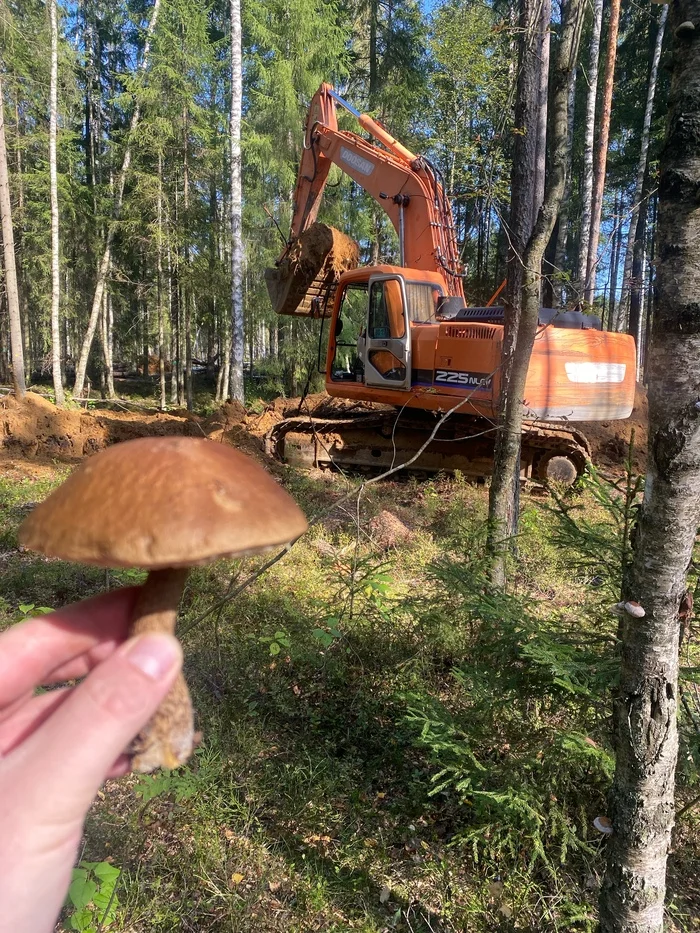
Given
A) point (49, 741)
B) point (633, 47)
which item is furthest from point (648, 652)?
point (633, 47)

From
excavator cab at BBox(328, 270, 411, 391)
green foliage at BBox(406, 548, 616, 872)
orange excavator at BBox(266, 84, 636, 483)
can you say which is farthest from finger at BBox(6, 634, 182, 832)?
excavator cab at BBox(328, 270, 411, 391)

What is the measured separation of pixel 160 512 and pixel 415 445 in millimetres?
8584

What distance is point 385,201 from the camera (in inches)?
367

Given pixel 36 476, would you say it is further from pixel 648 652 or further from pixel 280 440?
pixel 648 652

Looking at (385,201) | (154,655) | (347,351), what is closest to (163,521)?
(154,655)

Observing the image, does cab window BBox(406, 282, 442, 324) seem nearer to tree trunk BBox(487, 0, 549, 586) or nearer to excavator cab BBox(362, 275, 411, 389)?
excavator cab BBox(362, 275, 411, 389)

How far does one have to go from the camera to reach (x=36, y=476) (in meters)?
8.75

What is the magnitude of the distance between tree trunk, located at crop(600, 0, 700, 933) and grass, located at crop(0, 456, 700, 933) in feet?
1.38

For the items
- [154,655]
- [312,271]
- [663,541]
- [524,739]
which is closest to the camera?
[154,655]

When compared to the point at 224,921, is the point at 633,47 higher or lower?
higher

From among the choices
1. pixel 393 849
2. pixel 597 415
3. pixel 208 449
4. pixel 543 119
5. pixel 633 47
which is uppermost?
pixel 633 47

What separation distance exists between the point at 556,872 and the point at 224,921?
150 centimetres

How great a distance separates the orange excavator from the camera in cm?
758

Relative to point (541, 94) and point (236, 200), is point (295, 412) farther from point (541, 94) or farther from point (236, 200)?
point (541, 94)
